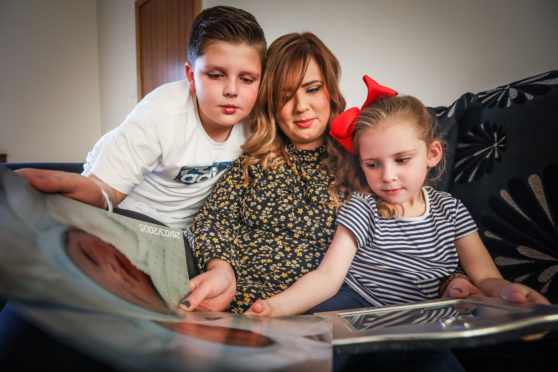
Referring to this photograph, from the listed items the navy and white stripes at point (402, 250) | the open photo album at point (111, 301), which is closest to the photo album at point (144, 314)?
the open photo album at point (111, 301)

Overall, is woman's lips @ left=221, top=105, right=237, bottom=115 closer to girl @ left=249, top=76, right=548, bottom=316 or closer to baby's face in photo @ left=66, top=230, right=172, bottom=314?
girl @ left=249, top=76, right=548, bottom=316

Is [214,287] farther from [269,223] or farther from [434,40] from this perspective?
[434,40]

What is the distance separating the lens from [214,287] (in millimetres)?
613

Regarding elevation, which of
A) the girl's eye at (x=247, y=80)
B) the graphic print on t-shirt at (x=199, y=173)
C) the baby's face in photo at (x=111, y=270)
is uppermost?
the girl's eye at (x=247, y=80)

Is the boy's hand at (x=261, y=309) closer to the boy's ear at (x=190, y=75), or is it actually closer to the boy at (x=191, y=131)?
the boy at (x=191, y=131)

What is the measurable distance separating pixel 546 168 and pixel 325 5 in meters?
1.28

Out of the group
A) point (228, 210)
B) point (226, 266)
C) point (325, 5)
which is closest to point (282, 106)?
point (228, 210)

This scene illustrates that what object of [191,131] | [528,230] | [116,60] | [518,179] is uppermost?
[116,60]

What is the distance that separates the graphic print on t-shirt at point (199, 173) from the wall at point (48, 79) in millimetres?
3806

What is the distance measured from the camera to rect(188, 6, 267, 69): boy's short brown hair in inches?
31.7

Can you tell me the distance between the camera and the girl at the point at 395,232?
27.5 inches

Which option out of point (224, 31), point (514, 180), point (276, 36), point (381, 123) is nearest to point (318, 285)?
point (381, 123)

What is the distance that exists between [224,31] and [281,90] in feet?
0.67

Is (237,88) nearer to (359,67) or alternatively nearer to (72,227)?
(72,227)
